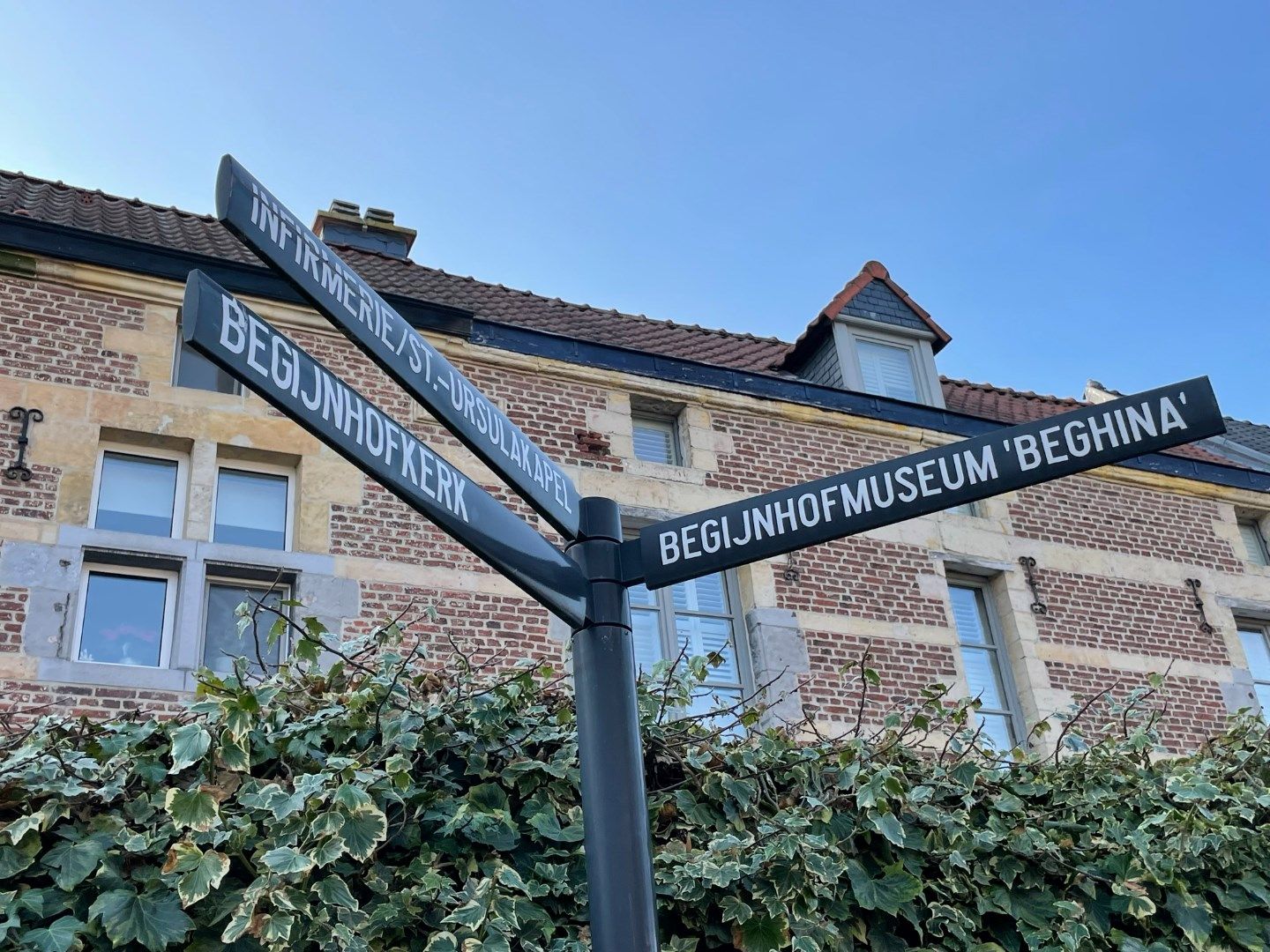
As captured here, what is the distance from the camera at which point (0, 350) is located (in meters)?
8.20

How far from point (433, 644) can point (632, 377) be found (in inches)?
117

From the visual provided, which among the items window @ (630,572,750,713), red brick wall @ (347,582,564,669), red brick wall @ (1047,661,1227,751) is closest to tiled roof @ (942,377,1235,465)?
red brick wall @ (1047,661,1227,751)

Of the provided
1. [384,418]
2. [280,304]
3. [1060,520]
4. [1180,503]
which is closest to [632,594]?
[280,304]

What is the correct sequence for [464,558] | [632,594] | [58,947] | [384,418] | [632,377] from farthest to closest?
[632,377] < [632,594] < [464,558] < [58,947] < [384,418]

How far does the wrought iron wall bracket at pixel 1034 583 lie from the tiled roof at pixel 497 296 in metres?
1.46

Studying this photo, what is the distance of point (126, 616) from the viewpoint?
772 centimetres

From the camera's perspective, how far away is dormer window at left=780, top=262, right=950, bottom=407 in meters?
11.4

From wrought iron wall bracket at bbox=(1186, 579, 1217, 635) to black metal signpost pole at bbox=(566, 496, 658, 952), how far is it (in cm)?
911

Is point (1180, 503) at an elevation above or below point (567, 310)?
below

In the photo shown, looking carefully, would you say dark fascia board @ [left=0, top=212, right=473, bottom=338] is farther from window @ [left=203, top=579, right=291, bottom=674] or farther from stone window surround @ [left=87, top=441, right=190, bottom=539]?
window @ [left=203, top=579, right=291, bottom=674]

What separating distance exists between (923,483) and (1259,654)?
31.4 feet

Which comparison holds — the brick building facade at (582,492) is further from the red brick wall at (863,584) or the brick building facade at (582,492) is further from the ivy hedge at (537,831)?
the ivy hedge at (537,831)

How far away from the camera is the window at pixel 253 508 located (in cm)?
830

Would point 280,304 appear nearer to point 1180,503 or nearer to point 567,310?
point 567,310
